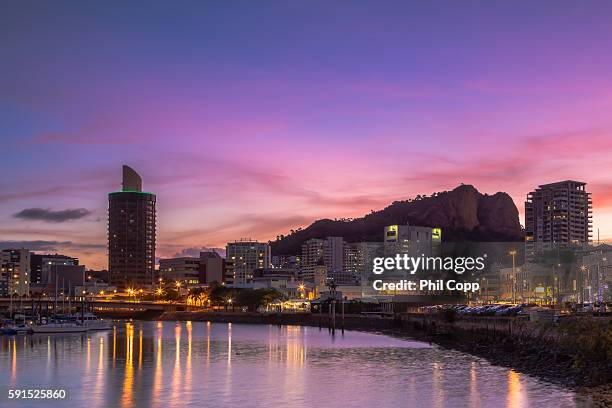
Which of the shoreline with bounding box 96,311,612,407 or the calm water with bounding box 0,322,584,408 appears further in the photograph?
the shoreline with bounding box 96,311,612,407

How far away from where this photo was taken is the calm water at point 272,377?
52.6m

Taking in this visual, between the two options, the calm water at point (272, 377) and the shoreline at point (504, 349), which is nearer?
the calm water at point (272, 377)

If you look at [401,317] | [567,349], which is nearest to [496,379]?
[567,349]

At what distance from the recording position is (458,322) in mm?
108062

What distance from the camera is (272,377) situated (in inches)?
2660

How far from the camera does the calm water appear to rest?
2069 inches

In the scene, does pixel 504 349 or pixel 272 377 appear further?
pixel 504 349

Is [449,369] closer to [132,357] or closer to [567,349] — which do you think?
[567,349]

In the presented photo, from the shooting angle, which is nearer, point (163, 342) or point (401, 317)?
point (163, 342)

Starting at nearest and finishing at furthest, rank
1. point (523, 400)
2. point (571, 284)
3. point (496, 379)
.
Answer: point (523, 400) → point (496, 379) → point (571, 284)

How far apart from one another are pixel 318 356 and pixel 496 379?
30.5m

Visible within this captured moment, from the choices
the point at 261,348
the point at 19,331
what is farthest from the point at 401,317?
the point at 19,331

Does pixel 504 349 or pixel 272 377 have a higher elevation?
pixel 504 349

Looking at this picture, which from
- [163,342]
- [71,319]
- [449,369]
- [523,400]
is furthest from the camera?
[71,319]
